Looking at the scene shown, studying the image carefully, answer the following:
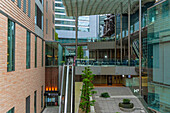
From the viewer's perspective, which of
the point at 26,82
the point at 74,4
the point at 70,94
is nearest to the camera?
the point at 26,82

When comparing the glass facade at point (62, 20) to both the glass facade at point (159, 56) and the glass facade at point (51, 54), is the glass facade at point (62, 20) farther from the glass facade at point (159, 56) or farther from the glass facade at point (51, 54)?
the glass facade at point (159, 56)

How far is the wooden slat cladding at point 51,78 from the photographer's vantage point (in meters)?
18.7

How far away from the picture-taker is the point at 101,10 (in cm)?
2814

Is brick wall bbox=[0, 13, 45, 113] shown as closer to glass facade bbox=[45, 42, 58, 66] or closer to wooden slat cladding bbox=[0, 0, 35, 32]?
wooden slat cladding bbox=[0, 0, 35, 32]

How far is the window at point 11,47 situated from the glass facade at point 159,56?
23.8 ft

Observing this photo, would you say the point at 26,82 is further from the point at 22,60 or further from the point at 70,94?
the point at 70,94

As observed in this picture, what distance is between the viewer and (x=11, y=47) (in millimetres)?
8664

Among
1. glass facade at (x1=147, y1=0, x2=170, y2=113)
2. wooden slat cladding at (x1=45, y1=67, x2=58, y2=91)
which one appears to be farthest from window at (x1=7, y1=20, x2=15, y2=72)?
wooden slat cladding at (x1=45, y1=67, x2=58, y2=91)

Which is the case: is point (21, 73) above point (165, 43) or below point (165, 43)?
below

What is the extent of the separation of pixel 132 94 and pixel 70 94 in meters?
8.38

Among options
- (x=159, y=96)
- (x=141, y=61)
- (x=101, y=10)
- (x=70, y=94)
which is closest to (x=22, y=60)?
(x=70, y=94)

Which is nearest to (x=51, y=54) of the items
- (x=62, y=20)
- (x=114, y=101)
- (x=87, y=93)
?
(x=87, y=93)

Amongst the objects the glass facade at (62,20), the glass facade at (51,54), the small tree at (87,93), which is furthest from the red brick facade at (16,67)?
the glass facade at (62,20)

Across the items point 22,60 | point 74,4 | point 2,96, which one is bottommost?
point 2,96
